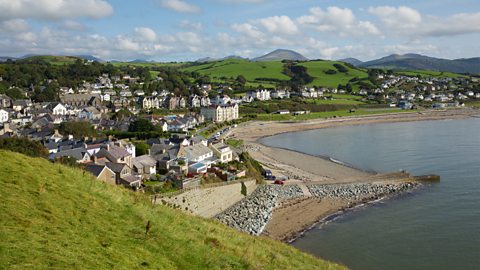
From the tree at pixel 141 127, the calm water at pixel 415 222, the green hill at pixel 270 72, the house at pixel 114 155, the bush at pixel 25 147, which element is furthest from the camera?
the green hill at pixel 270 72

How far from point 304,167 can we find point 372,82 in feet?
345

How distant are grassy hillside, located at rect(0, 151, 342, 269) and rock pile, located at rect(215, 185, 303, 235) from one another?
11566 mm

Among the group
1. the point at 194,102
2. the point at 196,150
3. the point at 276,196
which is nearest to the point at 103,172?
the point at 196,150

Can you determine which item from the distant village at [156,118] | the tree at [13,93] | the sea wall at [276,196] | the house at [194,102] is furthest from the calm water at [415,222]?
the tree at [13,93]

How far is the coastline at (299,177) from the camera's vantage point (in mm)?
24125

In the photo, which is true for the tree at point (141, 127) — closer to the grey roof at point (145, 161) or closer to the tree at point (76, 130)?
the tree at point (76, 130)

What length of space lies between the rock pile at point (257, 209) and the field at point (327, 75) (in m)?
106

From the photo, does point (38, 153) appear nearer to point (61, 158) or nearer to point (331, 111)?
point (61, 158)

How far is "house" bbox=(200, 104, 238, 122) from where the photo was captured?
75875mm

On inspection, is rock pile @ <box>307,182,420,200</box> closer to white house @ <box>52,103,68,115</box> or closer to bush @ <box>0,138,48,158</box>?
bush @ <box>0,138,48,158</box>

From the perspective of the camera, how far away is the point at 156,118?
60.9m

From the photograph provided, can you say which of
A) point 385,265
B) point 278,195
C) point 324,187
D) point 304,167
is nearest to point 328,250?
point 385,265

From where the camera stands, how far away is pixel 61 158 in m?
25.0

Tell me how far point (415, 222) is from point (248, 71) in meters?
125
